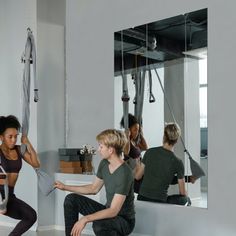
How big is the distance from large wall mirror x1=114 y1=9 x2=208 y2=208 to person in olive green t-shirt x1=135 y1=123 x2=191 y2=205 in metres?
0.06

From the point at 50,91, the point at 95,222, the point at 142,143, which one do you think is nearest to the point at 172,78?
the point at 142,143

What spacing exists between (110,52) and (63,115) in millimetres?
1203

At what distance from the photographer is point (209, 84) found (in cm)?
416

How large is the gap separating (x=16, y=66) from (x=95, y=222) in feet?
9.84

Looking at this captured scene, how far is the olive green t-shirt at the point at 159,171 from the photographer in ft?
14.9

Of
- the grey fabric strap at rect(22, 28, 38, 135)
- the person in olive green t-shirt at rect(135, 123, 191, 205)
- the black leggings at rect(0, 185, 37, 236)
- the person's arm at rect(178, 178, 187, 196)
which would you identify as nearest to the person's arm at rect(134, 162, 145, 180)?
the person in olive green t-shirt at rect(135, 123, 191, 205)

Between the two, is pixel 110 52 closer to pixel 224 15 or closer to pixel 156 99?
pixel 156 99

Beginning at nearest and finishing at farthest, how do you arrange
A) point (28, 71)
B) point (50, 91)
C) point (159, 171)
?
1. point (159, 171)
2. point (28, 71)
3. point (50, 91)

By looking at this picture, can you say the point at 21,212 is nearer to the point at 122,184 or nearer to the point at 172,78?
the point at 122,184

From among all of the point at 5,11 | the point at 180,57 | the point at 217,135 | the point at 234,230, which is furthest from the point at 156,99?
the point at 5,11

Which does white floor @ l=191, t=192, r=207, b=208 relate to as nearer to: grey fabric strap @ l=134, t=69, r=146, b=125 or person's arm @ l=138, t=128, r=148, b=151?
person's arm @ l=138, t=128, r=148, b=151

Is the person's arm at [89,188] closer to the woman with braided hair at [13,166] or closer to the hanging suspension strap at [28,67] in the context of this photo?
the woman with braided hair at [13,166]

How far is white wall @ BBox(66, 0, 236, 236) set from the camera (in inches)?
157

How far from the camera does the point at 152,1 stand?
4.69 metres
